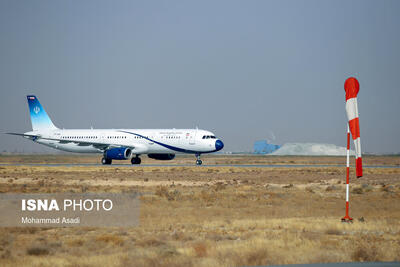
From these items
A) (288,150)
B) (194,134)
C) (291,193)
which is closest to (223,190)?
(291,193)

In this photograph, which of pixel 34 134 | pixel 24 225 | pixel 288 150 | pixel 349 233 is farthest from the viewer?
pixel 288 150

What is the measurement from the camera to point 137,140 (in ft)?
193

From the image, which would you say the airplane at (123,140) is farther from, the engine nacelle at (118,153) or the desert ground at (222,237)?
the desert ground at (222,237)

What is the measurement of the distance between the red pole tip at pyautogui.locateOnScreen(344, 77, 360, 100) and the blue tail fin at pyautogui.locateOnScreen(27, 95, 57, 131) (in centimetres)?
5619

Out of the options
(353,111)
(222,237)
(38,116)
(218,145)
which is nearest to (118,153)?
(218,145)

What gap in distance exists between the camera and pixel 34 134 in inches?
2621

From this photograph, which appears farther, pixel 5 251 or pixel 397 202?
pixel 397 202

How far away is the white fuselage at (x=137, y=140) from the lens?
2205 inches

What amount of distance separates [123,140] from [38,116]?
48.3ft

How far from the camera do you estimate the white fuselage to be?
56.0 meters

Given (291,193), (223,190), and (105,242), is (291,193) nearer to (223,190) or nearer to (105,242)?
(223,190)

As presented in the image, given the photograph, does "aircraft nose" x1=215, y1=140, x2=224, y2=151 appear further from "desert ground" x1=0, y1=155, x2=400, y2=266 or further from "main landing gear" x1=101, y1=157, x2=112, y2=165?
"desert ground" x1=0, y1=155, x2=400, y2=266

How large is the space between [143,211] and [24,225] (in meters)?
4.86

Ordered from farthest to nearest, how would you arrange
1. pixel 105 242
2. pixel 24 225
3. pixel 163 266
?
1. pixel 24 225
2. pixel 105 242
3. pixel 163 266
